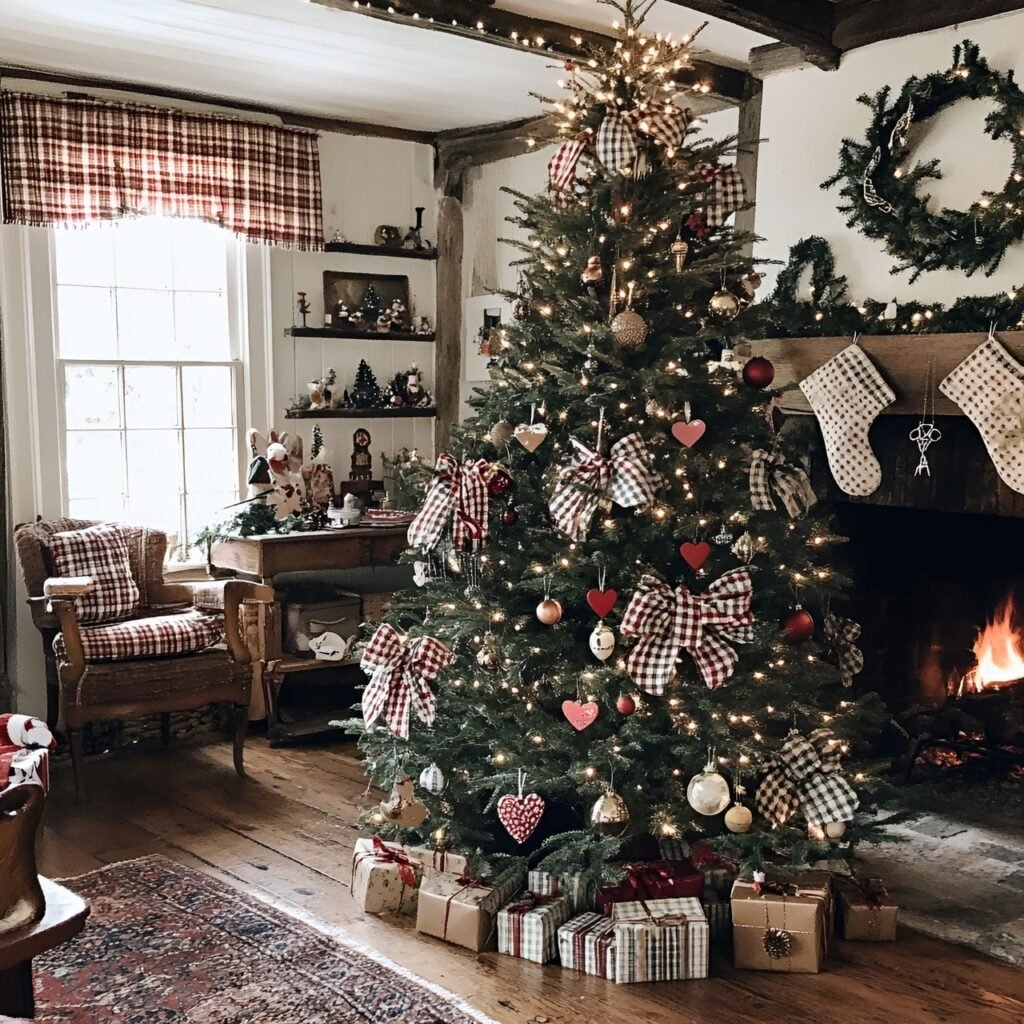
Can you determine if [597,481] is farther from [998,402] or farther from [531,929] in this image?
[998,402]

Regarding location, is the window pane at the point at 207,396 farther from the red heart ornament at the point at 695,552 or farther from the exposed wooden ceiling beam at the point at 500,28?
the red heart ornament at the point at 695,552

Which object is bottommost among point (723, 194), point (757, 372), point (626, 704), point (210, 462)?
point (626, 704)

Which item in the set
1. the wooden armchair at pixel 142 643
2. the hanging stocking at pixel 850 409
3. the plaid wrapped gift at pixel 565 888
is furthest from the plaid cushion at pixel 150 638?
the hanging stocking at pixel 850 409

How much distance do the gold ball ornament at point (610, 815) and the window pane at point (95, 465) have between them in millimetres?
2828

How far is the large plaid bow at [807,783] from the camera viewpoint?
2.98m

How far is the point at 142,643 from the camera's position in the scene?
405 centimetres

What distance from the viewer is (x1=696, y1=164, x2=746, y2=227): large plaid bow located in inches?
124

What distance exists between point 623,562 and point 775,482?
54 cm

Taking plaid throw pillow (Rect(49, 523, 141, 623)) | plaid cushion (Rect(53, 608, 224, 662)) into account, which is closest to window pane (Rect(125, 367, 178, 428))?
plaid throw pillow (Rect(49, 523, 141, 623))

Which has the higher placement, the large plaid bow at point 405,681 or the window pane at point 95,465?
the window pane at point 95,465

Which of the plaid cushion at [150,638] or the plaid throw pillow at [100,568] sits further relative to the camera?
the plaid throw pillow at [100,568]

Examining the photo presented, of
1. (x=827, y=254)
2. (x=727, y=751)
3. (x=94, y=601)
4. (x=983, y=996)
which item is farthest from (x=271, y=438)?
(x=983, y=996)

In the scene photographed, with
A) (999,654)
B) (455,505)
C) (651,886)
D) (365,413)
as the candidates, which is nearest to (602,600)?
(455,505)

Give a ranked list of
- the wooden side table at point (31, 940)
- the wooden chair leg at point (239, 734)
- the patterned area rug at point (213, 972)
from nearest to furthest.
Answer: the wooden side table at point (31, 940), the patterned area rug at point (213, 972), the wooden chair leg at point (239, 734)
